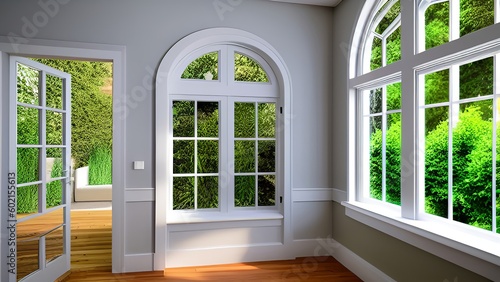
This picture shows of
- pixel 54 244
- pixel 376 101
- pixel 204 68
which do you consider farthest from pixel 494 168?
pixel 54 244

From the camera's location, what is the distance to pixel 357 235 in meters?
3.45

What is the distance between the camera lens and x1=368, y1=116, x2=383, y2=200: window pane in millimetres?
3301

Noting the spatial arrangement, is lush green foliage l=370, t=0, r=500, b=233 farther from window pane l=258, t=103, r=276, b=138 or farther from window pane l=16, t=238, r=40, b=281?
window pane l=16, t=238, r=40, b=281

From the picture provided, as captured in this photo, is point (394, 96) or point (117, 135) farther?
point (117, 135)

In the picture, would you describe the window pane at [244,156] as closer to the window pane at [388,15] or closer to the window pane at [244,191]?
the window pane at [244,191]

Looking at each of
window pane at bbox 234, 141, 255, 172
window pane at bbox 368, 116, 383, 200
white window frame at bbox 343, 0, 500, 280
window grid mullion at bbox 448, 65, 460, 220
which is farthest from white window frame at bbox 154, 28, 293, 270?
window grid mullion at bbox 448, 65, 460, 220

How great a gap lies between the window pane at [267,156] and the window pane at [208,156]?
519mm

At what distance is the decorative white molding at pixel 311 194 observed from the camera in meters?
3.90

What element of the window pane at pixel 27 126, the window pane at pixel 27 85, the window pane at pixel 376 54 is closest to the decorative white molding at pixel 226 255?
the window pane at pixel 27 126

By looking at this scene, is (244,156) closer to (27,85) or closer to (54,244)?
(54,244)

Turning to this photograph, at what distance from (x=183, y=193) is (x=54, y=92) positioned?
167cm

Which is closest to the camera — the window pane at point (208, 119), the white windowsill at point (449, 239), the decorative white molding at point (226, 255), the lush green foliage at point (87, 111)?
the white windowsill at point (449, 239)

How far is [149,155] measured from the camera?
11.6 ft

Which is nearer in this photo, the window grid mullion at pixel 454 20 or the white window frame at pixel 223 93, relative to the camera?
the window grid mullion at pixel 454 20
